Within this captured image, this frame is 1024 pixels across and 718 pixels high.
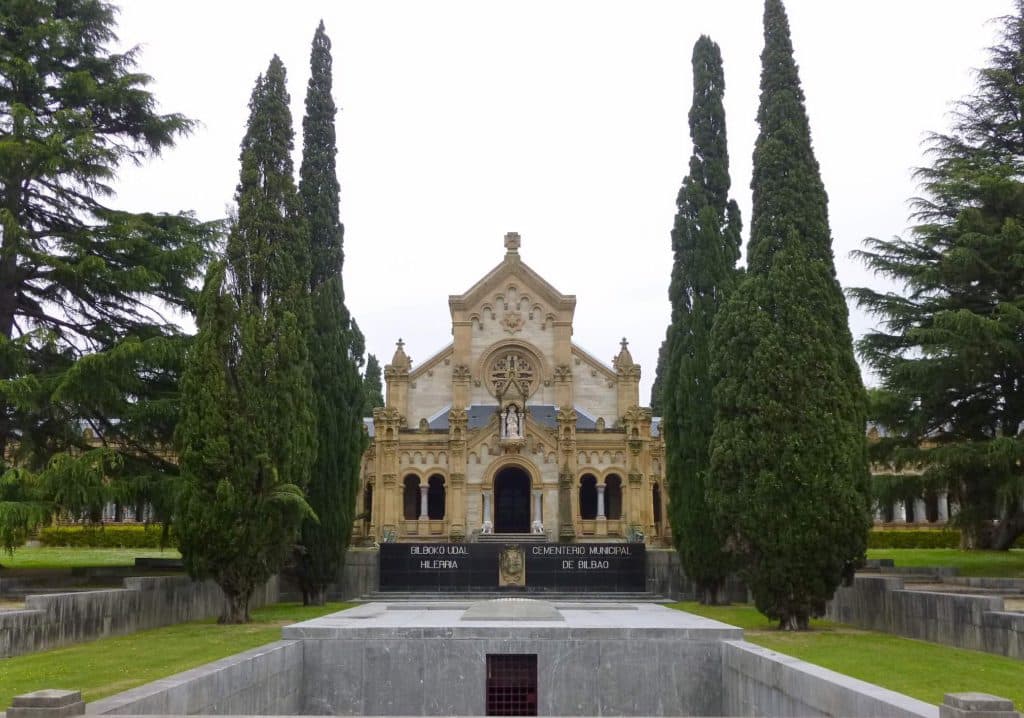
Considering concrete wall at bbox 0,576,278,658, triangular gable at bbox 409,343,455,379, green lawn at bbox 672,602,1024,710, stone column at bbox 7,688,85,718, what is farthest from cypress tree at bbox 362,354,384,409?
stone column at bbox 7,688,85,718

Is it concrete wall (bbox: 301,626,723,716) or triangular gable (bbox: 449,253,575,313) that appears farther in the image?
triangular gable (bbox: 449,253,575,313)

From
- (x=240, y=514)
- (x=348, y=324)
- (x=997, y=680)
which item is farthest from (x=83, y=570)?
(x=997, y=680)

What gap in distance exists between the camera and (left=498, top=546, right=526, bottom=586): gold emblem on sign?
32.9 metres

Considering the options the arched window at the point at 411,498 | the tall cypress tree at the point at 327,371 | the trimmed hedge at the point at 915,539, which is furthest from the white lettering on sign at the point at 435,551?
the trimmed hedge at the point at 915,539

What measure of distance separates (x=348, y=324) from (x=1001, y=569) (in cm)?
2192

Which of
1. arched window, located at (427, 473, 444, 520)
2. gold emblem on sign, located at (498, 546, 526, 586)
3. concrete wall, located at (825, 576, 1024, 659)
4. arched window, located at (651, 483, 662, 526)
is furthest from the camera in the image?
arched window, located at (651, 483, 662, 526)

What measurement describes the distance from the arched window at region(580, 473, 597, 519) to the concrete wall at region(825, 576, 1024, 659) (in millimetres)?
24717

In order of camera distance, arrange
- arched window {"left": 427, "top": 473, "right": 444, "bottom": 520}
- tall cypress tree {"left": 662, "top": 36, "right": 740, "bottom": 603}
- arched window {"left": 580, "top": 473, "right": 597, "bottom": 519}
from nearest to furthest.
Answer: tall cypress tree {"left": 662, "top": 36, "right": 740, "bottom": 603} → arched window {"left": 580, "top": 473, "right": 597, "bottom": 519} → arched window {"left": 427, "top": 473, "right": 444, "bottom": 520}

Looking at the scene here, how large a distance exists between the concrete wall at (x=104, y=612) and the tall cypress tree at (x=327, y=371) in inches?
149

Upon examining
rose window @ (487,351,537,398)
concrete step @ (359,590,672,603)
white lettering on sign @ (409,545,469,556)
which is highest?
rose window @ (487,351,537,398)

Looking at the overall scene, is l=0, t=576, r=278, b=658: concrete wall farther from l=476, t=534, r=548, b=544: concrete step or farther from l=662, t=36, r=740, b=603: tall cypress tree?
l=476, t=534, r=548, b=544: concrete step

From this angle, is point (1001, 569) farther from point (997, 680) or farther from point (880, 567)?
point (997, 680)

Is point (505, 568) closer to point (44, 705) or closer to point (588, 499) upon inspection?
point (588, 499)

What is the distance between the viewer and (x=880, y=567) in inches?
1139
